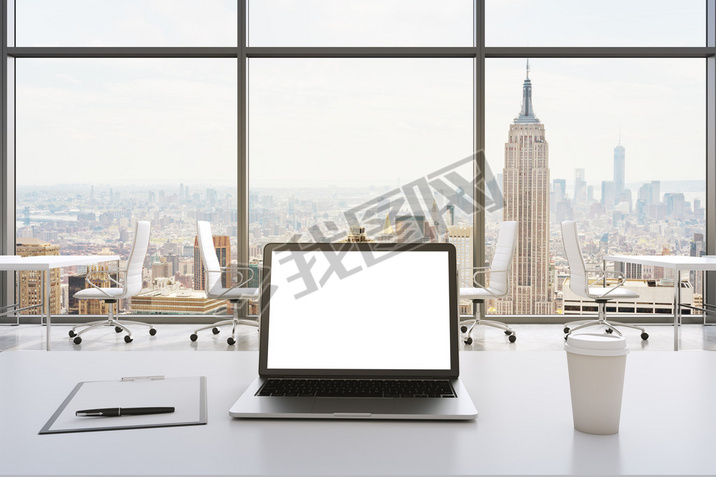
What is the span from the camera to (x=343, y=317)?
3.06 ft

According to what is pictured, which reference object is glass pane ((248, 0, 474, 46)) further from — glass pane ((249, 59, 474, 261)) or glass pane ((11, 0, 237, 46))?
glass pane ((11, 0, 237, 46))

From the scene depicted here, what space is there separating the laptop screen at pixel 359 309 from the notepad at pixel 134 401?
137 mm

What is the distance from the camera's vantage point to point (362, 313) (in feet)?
3.08

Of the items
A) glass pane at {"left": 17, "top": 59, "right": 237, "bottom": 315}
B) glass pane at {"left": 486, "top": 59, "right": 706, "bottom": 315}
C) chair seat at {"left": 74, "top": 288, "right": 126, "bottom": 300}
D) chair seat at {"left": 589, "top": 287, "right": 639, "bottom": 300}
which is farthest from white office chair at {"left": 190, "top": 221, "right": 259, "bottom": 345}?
chair seat at {"left": 589, "top": 287, "right": 639, "bottom": 300}

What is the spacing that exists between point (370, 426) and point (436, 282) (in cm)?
30

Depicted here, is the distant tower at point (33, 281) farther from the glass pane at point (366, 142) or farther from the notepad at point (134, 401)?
the notepad at point (134, 401)

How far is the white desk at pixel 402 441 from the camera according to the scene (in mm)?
607

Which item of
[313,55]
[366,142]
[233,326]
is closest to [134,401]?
[233,326]

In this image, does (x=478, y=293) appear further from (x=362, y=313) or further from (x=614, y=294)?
(x=362, y=313)

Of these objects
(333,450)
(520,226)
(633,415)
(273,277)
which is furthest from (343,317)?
(520,226)

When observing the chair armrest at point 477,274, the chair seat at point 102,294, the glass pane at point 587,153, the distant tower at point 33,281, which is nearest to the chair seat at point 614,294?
the glass pane at point 587,153

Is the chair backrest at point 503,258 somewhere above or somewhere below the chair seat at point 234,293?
above

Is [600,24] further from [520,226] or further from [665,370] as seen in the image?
[665,370]

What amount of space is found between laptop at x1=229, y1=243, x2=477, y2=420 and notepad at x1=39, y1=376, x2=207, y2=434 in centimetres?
11
